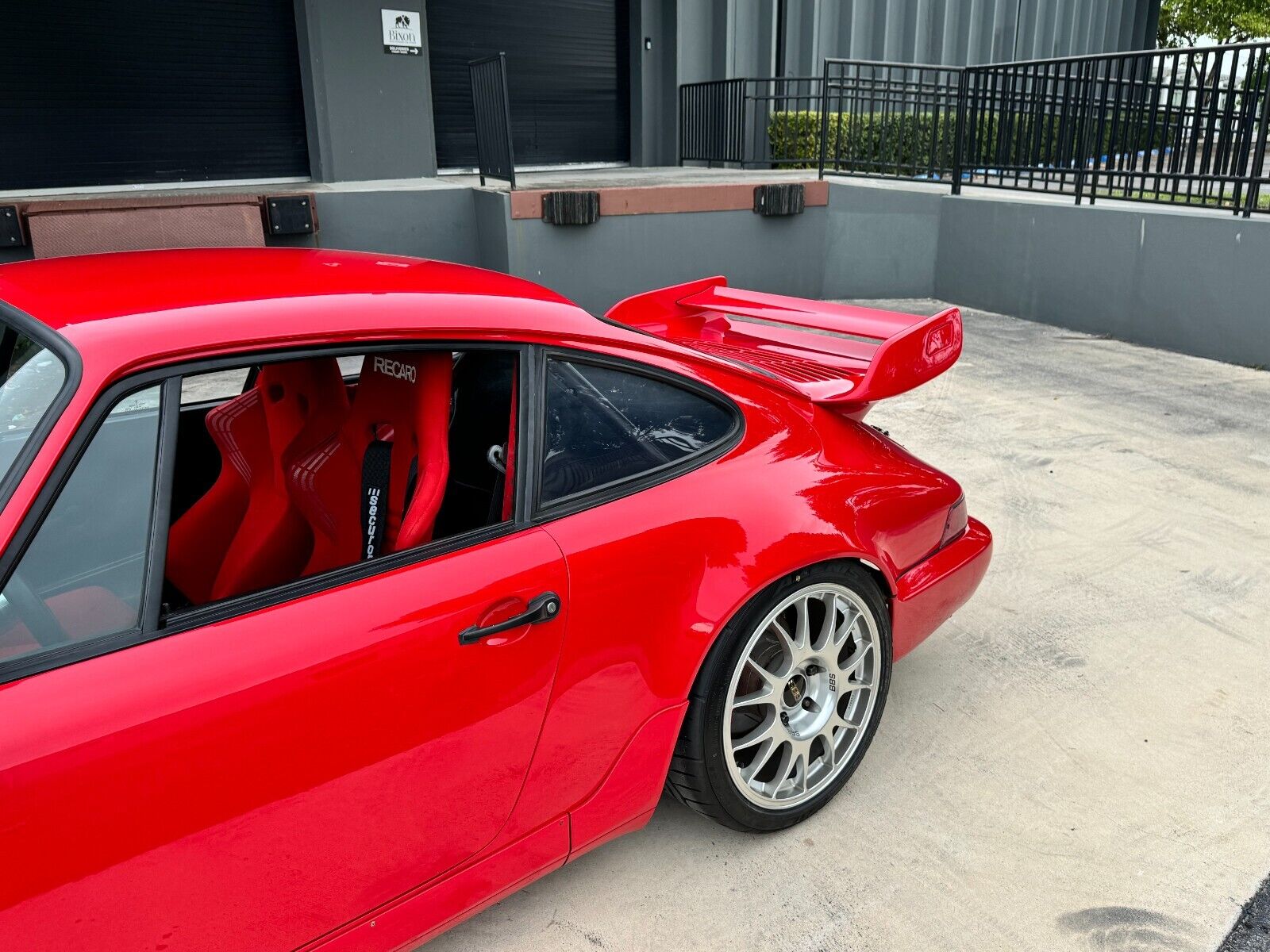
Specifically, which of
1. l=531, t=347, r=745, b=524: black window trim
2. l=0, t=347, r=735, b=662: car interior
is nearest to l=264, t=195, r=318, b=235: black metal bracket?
l=0, t=347, r=735, b=662: car interior

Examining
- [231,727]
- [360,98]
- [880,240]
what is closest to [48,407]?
[231,727]

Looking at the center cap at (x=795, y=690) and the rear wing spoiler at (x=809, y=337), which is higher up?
the rear wing spoiler at (x=809, y=337)

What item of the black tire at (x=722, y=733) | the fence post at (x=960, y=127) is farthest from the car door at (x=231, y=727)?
the fence post at (x=960, y=127)

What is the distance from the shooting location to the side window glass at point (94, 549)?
1568mm

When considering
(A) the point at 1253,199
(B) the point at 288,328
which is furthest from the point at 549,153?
(B) the point at 288,328

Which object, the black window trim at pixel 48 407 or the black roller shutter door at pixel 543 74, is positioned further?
the black roller shutter door at pixel 543 74

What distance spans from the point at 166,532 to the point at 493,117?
8524mm

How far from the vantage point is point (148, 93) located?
432 inches

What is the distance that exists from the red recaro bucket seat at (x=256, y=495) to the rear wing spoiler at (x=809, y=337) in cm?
94

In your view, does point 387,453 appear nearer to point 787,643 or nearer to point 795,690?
point 787,643

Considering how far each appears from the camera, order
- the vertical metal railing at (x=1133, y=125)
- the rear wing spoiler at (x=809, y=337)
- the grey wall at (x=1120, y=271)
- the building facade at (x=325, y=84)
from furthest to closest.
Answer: the building facade at (x=325, y=84), the vertical metal railing at (x=1133, y=125), the grey wall at (x=1120, y=271), the rear wing spoiler at (x=809, y=337)

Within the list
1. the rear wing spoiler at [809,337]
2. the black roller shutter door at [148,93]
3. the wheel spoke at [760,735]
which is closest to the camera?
the wheel spoke at [760,735]

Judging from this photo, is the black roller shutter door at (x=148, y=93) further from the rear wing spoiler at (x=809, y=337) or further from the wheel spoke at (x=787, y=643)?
the wheel spoke at (x=787, y=643)

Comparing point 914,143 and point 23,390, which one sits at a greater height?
point 914,143
